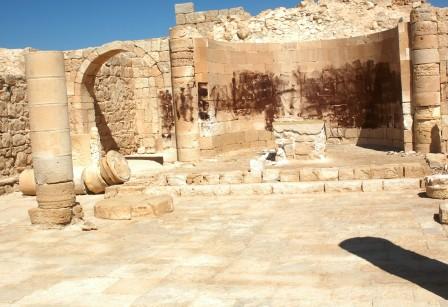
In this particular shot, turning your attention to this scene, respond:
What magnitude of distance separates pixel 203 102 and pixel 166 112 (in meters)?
3.13

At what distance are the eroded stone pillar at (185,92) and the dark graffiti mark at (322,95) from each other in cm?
121

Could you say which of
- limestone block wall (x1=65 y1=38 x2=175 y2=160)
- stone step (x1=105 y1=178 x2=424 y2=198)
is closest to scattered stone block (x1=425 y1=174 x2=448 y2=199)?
stone step (x1=105 y1=178 x2=424 y2=198)

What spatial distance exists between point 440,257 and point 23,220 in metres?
6.79

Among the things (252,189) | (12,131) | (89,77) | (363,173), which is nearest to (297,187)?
(252,189)

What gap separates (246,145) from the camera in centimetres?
1619

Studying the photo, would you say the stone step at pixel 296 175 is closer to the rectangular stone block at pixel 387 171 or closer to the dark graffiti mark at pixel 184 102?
the rectangular stone block at pixel 387 171

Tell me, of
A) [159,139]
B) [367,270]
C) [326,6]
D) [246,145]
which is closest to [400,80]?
[246,145]

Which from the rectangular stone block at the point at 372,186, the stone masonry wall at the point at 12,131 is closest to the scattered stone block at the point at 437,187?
the rectangular stone block at the point at 372,186

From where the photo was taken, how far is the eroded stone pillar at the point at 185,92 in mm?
13773

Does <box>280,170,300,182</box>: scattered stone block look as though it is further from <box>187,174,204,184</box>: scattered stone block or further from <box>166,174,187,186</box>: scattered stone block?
A: <box>166,174,187,186</box>: scattered stone block

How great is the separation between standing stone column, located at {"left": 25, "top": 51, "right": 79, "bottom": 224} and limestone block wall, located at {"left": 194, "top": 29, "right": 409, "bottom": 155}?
597cm

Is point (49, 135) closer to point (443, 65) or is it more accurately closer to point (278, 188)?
point (278, 188)

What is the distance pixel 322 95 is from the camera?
16.3 metres

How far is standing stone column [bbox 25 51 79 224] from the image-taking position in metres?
8.66
